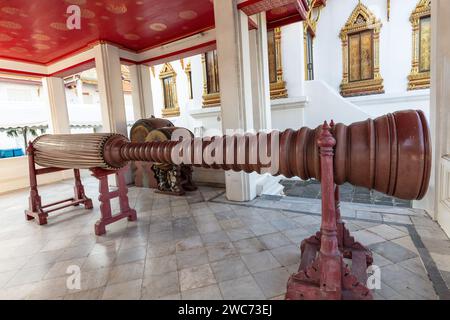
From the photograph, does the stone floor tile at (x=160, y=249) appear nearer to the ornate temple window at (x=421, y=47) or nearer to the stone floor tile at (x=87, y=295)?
the stone floor tile at (x=87, y=295)

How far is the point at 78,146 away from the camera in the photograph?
2.95 meters

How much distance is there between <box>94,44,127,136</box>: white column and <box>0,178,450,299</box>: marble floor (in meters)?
2.25

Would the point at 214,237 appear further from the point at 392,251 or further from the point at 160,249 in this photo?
the point at 392,251

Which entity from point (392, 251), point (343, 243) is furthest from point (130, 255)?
point (392, 251)

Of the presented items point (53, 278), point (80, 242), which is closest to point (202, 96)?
point (80, 242)

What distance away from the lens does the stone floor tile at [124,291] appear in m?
1.81

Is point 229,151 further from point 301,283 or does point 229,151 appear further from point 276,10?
point 276,10

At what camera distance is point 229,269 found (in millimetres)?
2068

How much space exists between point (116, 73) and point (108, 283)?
4.52 m

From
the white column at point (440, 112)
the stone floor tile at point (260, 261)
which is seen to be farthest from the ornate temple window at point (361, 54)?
the stone floor tile at point (260, 261)

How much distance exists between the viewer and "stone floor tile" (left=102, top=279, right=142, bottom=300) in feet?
5.93

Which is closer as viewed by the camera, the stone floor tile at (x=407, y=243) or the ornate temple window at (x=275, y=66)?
the stone floor tile at (x=407, y=243)

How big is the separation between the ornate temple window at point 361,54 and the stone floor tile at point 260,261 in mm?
7776

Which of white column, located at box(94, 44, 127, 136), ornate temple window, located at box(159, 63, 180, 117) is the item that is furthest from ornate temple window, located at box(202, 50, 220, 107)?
ornate temple window, located at box(159, 63, 180, 117)
